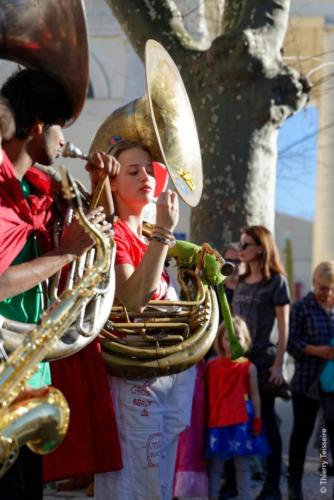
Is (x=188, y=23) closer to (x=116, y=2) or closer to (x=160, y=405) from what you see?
(x=116, y=2)

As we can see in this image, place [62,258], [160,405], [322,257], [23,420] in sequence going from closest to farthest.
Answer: [23,420] → [62,258] → [160,405] → [322,257]

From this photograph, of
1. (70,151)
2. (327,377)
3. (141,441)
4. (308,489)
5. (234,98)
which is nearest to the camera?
(70,151)

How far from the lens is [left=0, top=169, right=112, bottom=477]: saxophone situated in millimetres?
2395

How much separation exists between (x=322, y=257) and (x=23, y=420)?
15.0 m

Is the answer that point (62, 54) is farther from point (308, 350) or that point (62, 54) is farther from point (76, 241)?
point (308, 350)

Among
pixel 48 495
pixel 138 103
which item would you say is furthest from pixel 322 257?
pixel 138 103

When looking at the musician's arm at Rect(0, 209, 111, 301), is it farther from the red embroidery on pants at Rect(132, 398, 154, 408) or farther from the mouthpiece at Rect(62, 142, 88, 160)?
the red embroidery on pants at Rect(132, 398, 154, 408)

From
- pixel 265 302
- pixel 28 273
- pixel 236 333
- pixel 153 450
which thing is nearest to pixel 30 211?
pixel 28 273

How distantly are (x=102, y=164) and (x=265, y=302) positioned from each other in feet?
9.85

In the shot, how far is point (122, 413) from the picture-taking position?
3531mm

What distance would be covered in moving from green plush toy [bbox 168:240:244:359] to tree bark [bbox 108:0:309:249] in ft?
10.00

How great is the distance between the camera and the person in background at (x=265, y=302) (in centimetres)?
606

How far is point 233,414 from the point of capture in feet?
18.0

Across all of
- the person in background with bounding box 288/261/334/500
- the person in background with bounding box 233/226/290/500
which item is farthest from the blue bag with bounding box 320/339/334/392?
the person in background with bounding box 233/226/290/500
